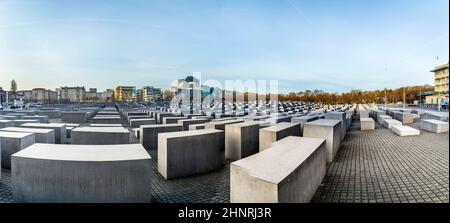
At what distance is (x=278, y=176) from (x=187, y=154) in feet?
14.9

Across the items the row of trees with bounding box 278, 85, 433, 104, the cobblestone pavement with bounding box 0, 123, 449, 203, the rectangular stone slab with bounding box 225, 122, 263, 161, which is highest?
the row of trees with bounding box 278, 85, 433, 104

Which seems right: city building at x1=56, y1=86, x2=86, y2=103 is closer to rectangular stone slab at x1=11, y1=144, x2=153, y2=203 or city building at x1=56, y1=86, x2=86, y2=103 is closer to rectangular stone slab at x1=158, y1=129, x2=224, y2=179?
rectangular stone slab at x1=158, y1=129, x2=224, y2=179

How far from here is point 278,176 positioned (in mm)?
4359

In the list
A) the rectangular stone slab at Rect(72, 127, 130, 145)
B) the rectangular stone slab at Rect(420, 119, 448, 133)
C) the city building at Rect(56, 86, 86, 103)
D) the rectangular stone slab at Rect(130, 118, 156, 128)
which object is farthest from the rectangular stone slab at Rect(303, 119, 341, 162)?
the city building at Rect(56, 86, 86, 103)

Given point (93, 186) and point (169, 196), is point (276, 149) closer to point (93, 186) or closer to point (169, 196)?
point (169, 196)

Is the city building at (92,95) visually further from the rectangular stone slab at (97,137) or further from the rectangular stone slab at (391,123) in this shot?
the rectangular stone slab at (391,123)

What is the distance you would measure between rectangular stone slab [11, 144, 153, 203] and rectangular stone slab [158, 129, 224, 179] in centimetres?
229

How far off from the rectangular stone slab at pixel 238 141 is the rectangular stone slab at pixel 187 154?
1.19 m

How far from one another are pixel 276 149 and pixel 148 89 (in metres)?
147

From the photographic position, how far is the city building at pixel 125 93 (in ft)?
478

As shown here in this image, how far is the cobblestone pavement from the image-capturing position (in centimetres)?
584

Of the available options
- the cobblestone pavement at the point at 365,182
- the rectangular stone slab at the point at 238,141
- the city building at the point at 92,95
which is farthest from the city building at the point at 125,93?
the cobblestone pavement at the point at 365,182
